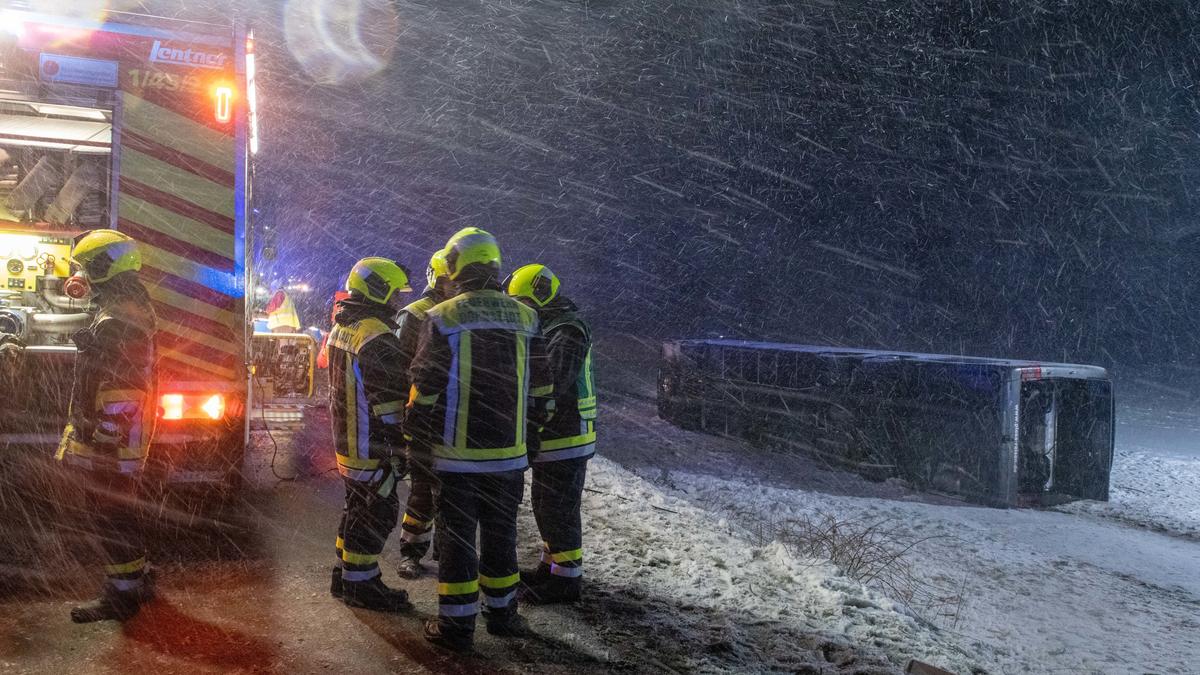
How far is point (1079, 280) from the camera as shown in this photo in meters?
32.8

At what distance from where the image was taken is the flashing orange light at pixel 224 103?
557 centimetres

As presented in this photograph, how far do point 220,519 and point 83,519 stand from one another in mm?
822

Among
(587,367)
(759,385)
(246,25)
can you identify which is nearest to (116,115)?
(246,25)

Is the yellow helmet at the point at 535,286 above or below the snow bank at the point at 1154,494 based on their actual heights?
above

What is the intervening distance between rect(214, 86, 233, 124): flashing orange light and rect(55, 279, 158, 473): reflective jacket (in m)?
2.08

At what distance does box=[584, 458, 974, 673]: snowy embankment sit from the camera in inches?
151

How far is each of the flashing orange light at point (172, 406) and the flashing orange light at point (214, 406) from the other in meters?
0.13

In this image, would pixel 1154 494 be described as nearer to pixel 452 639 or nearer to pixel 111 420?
pixel 452 639

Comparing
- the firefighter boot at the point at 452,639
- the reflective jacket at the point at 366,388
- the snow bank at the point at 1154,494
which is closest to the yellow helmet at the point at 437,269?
the reflective jacket at the point at 366,388

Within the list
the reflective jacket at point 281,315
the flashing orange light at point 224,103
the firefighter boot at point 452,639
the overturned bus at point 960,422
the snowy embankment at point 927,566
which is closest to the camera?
the firefighter boot at point 452,639

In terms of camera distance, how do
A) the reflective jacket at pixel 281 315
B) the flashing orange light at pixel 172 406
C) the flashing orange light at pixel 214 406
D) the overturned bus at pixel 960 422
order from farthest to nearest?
1. the reflective jacket at pixel 281 315
2. the overturned bus at pixel 960 422
3. the flashing orange light at pixel 214 406
4. the flashing orange light at pixel 172 406

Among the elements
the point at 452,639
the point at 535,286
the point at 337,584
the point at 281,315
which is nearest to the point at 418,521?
the point at 337,584

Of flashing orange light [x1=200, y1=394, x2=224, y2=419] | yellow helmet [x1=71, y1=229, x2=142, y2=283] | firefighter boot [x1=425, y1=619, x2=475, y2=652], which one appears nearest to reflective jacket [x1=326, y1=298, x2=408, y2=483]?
firefighter boot [x1=425, y1=619, x2=475, y2=652]

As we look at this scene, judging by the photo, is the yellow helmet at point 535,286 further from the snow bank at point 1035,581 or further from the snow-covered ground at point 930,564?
the snow bank at point 1035,581
